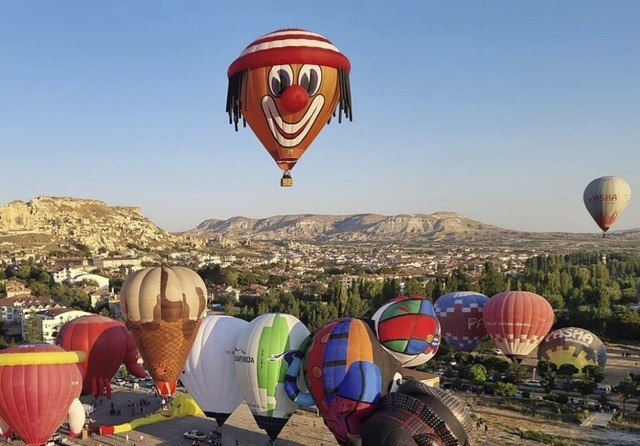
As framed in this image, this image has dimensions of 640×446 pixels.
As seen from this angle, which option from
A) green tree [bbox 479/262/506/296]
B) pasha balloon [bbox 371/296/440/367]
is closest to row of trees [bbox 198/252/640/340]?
green tree [bbox 479/262/506/296]

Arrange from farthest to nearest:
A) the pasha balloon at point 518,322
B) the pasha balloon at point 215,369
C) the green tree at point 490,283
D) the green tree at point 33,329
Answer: the green tree at point 490,283 → the green tree at point 33,329 → the pasha balloon at point 518,322 → the pasha balloon at point 215,369

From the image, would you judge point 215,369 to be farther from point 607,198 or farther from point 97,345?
point 607,198

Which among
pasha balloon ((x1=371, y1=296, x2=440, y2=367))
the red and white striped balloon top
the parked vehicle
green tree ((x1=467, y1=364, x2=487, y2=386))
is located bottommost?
the parked vehicle

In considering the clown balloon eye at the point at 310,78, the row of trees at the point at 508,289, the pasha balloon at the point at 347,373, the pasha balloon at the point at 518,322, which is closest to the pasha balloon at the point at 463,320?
the pasha balloon at the point at 518,322

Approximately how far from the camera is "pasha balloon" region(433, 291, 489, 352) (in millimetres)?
22797

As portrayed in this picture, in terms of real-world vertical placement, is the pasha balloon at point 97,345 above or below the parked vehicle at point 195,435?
above

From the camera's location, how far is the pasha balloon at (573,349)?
20797mm

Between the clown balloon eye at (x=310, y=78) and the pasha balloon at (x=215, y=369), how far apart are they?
17.4 feet

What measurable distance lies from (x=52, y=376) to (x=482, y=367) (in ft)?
44.3

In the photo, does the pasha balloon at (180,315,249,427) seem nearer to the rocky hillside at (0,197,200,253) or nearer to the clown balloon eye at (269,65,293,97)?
the clown balloon eye at (269,65,293,97)

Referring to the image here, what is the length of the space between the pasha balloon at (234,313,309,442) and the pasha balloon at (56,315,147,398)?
521 centimetres

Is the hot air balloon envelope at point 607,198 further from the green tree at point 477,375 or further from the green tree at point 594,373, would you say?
the green tree at point 477,375

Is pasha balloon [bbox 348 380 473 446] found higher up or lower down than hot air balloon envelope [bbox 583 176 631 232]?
lower down

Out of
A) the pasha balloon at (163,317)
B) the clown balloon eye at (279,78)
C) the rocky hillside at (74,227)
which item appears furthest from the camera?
the rocky hillside at (74,227)
